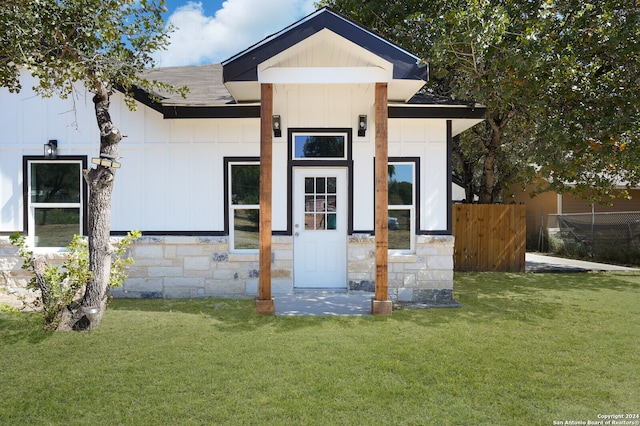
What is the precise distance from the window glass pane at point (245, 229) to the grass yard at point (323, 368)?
133cm

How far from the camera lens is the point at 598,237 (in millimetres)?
13414

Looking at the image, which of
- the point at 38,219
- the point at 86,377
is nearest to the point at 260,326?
the point at 86,377

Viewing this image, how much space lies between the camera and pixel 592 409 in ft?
10.9

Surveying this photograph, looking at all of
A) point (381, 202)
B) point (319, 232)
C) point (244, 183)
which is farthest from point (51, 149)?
point (381, 202)

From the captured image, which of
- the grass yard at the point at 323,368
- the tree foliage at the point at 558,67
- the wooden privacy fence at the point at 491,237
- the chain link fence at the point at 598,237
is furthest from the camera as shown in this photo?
the chain link fence at the point at 598,237

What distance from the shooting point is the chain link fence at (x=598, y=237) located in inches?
498

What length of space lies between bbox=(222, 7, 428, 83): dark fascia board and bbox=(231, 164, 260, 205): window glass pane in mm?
1777

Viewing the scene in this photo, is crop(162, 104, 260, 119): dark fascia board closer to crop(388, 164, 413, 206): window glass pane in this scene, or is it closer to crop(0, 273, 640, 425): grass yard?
crop(388, 164, 413, 206): window glass pane

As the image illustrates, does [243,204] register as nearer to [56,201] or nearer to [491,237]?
[56,201]

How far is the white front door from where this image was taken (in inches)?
290

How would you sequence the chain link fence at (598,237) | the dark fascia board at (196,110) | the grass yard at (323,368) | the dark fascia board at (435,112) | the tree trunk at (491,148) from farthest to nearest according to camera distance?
the chain link fence at (598,237) < the tree trunk at (491,148) < the dark fascia board at (435,112) < the dark fascia board at (196,110) < the grass yard at (323,368)

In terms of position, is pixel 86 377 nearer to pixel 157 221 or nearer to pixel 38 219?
pixel 157 221

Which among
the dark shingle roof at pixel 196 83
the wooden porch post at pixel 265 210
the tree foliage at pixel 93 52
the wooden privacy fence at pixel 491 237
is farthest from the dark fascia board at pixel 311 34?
the wooden privacy fence at pixel 491 237

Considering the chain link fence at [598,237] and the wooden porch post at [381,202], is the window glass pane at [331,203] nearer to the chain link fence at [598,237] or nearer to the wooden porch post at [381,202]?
the wooden porch post at [381,202]
